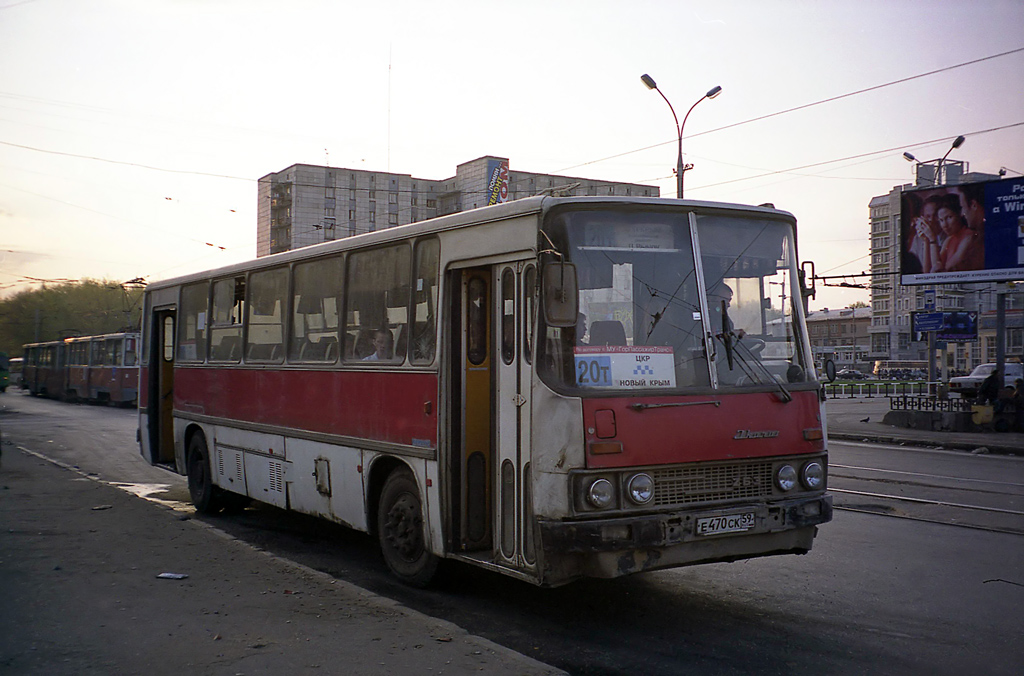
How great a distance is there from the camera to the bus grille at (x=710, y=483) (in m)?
5.82

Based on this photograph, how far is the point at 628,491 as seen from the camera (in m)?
5.70

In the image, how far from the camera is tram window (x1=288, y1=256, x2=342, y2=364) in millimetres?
8453

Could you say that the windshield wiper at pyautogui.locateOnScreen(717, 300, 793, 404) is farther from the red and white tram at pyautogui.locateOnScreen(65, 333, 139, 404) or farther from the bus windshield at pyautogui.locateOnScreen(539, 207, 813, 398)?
the red and white tram at pyautogui.locateOnScreen(65, 333, 139, 404)

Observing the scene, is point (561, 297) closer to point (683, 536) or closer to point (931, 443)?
point (683, 536)

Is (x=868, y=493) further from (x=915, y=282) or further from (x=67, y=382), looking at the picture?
(x=67, y=382)

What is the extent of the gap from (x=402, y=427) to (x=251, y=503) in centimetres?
556

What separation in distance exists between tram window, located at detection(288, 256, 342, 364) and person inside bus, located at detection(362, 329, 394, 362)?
65cm

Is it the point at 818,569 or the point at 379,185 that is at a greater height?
the point at 379,185

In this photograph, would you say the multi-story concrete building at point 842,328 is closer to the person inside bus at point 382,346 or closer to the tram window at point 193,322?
the tram window at point 193,322

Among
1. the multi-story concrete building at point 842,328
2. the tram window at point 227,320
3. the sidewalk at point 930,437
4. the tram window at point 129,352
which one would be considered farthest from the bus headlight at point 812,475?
the multi-story concrete building at point 842,328

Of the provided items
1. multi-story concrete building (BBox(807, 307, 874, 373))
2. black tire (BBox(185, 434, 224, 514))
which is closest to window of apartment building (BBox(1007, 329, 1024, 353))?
multi-story concrete building (BBox(807, 307, 874, 373))

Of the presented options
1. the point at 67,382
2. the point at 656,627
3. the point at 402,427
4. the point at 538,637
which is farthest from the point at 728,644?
the point at 67,382

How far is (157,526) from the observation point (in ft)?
→ 31.1

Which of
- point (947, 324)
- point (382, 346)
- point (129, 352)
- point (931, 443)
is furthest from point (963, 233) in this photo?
point (129, 352)
